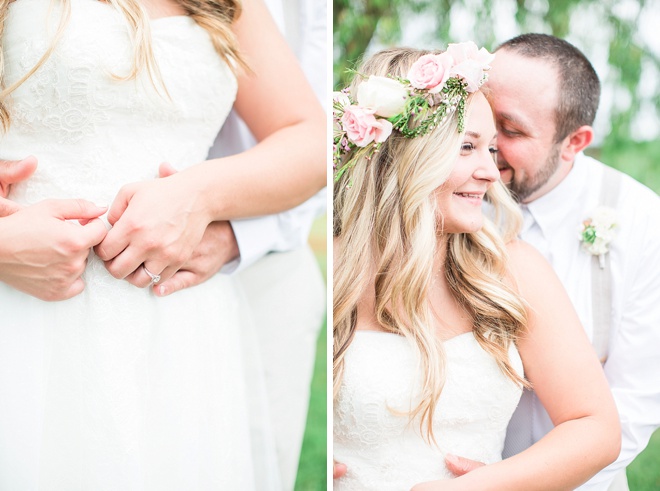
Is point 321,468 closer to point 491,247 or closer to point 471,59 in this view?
point 491,247

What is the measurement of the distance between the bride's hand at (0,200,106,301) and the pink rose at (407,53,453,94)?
0.93 m

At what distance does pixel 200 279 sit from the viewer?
1830 mm

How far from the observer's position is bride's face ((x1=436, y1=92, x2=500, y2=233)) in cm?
195

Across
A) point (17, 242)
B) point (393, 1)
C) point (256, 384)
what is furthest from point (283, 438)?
point (393, 1)

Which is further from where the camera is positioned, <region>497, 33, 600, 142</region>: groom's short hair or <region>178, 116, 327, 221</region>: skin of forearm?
<region>497, 33, 600, 142</region>: groom's short hair

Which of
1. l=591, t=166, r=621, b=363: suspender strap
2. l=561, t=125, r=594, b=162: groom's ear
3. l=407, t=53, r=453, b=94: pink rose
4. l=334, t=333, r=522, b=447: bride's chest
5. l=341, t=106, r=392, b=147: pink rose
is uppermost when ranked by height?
l=407, t=53, r=453, b=94: pink rose

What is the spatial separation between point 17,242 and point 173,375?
1.65 feet

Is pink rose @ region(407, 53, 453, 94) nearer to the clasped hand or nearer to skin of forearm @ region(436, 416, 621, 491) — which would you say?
the clasped hand

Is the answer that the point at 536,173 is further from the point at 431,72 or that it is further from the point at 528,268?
the point at 431,72

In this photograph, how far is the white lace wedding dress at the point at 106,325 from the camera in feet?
5.33

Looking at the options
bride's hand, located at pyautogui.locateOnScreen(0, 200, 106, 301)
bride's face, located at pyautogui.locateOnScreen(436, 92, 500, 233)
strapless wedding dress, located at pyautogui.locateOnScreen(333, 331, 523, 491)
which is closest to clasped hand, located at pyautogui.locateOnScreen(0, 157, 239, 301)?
bride's hand, located at pyautogui.locateOnScreen(0, 200, 106, 301)

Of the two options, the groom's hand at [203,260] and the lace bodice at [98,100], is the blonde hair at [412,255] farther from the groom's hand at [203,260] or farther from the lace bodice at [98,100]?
the lace bodice at [98,100]

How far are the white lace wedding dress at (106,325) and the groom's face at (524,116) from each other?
33.4 inches

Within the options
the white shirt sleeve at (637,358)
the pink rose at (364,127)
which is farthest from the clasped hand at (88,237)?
the white shirt sleeve at (637,358)
